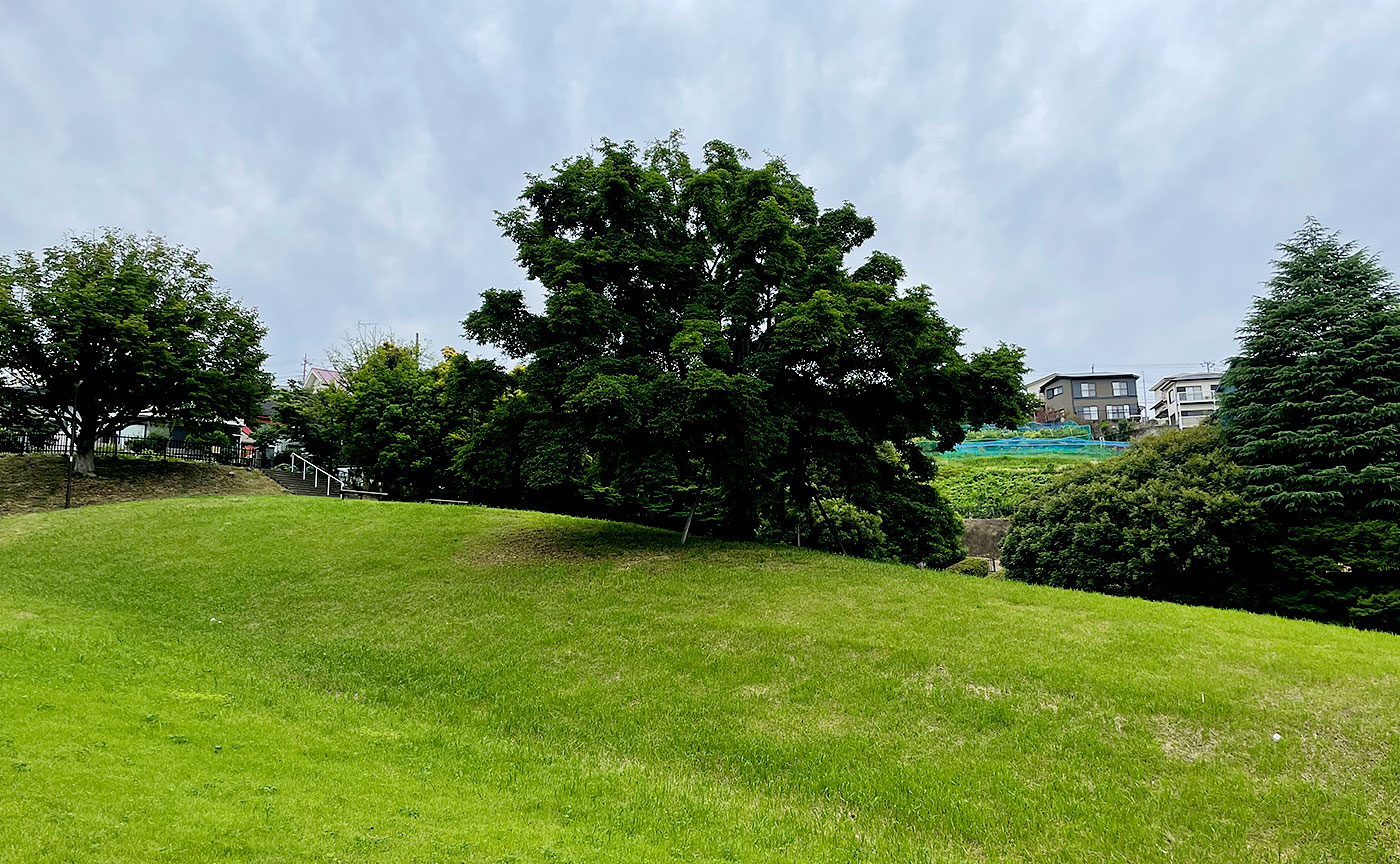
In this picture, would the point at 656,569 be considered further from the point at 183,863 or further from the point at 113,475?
the point at 113,475

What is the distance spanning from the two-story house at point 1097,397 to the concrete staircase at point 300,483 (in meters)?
69.9

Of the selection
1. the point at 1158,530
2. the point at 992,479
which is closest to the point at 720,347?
the point at 1158,530

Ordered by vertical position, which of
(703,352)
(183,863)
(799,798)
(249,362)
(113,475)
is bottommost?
(799,798)

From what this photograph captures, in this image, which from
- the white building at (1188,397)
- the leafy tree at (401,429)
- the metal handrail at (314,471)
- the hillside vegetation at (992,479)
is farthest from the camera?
the white building at (1188,397)

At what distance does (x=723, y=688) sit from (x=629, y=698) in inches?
48.0

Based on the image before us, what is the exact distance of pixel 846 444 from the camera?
50.3ft

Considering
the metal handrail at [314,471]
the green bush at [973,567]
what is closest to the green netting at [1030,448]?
the green bush at [973,567]

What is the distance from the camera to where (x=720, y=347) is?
44.7 feet

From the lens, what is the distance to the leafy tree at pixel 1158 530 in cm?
1598

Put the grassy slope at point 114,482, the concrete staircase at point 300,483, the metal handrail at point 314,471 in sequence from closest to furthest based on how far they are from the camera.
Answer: the grassy slope at point 114,482 < the concrete staircase at point 300,483 < the metal handrail at point 314,471

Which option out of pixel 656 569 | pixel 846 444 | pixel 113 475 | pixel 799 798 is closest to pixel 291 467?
pixel 113 475

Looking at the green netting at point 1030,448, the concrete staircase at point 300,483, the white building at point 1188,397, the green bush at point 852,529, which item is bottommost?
the green bush at point 852,529

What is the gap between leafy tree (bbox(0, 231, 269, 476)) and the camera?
77.9ft

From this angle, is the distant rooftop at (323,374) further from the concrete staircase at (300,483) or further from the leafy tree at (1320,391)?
the leafy tree at (1320,391)
